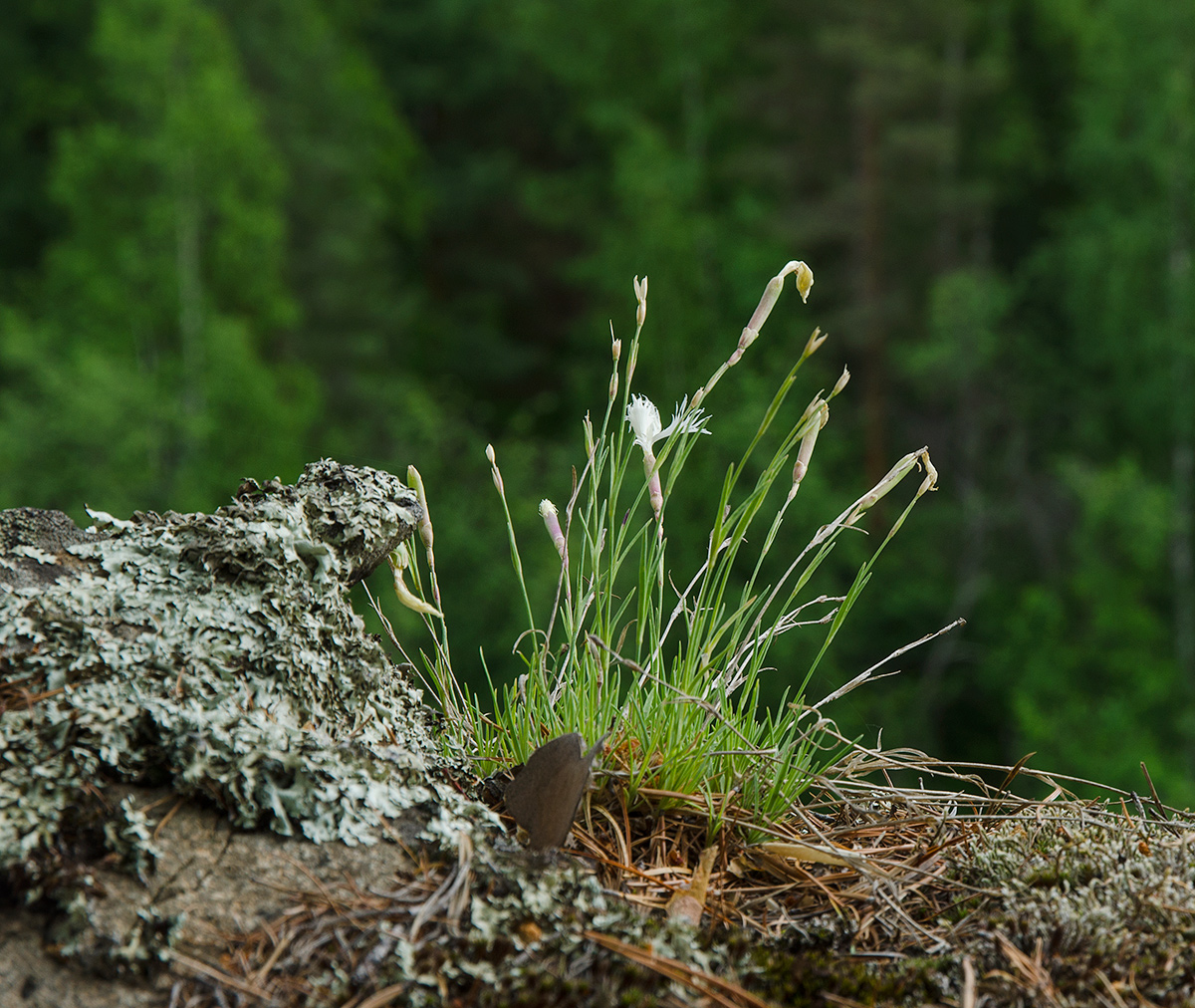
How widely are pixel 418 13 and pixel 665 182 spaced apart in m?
8.67

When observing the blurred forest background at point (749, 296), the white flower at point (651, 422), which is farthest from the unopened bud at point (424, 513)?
the blurred forest background at point (749, 296)

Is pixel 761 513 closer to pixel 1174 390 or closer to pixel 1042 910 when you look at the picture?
pixel 1174 390

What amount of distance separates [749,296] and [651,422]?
1379 cm

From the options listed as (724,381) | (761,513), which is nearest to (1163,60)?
(724,381)

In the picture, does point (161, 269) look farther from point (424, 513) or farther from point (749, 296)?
point (424, 513)

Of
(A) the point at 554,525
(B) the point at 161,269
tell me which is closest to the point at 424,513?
(A) the point at 554,525

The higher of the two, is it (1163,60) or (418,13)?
(418,13)

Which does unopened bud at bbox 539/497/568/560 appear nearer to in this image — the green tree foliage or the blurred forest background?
the blurred forest background

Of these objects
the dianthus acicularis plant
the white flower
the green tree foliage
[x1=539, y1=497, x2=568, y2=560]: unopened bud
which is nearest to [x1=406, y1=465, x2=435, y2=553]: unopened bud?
the dianthus acicularis plant

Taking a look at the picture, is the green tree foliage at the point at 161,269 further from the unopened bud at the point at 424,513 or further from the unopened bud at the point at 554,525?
the unopened bud at the point at 554,525

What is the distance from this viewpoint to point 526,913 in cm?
100

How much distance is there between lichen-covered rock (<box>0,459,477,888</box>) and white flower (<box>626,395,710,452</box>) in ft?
1.04

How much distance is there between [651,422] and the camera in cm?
144

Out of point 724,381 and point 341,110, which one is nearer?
point 724,381
